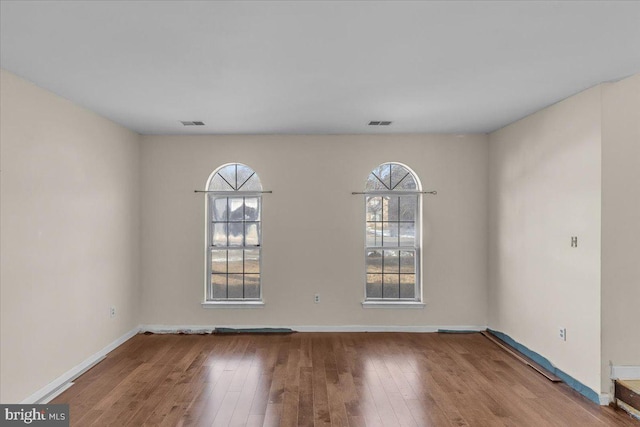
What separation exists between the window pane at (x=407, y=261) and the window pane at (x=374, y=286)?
1.14 ft

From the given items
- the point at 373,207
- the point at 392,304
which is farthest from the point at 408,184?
the point at 392,304

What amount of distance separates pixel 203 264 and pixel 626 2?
15.8 feet

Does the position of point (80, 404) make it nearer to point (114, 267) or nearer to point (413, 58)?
point (114, 267)

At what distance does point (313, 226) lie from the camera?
16.7ft

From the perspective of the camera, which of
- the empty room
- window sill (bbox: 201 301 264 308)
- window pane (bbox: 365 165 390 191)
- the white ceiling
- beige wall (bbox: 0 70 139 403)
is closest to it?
the white ceiling

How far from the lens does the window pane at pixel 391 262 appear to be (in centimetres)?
523

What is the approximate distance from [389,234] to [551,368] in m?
2.36

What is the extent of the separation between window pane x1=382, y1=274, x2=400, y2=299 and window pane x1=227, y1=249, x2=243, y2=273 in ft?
6.58

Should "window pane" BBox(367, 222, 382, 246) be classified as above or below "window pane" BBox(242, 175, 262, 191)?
below

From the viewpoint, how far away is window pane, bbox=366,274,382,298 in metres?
5.19

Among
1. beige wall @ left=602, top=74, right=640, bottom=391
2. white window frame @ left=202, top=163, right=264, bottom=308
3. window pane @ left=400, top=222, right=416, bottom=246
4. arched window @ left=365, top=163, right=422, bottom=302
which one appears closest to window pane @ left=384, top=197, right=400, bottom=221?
Answer: arched window @ left=365, top=163, right=422, bottom=302

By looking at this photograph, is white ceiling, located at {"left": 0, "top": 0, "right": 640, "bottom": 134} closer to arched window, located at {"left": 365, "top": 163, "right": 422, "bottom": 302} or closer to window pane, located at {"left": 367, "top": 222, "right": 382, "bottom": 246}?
arched window, located at {"left": 365, "top": 163, "right": 422, "bottom": 302}

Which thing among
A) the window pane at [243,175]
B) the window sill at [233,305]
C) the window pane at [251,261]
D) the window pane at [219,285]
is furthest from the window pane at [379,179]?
the window pane at [219,285]

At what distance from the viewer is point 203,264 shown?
5.09 meters
